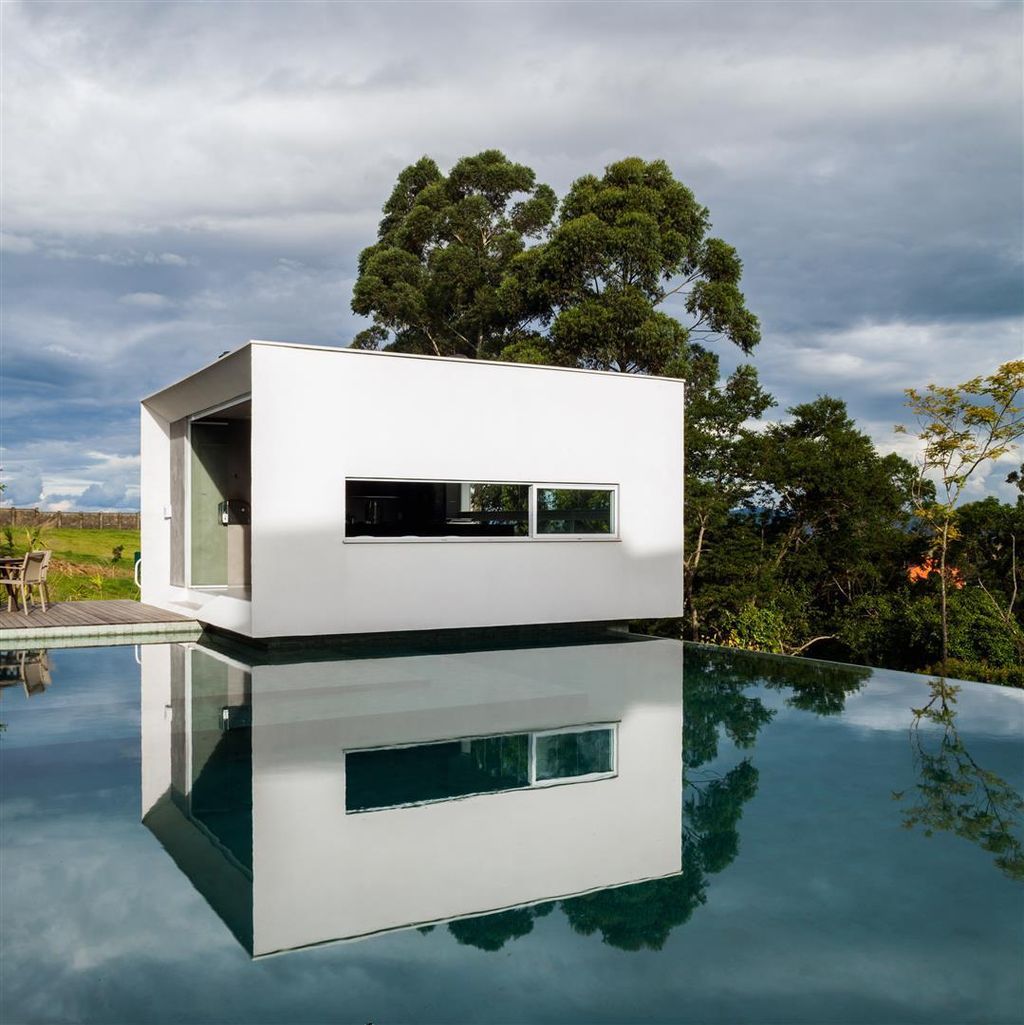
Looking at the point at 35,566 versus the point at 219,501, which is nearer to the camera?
the point at 35,566

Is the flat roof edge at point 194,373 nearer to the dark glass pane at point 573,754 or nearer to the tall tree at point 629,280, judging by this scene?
the dark glass pane at point 573,754

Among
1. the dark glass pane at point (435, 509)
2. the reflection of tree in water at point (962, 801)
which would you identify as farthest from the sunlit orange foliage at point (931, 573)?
the reflection of tree in water at point (962, 801)

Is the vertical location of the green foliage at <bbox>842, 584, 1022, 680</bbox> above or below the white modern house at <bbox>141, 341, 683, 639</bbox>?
below

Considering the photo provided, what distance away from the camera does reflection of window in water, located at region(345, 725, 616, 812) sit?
446 cm

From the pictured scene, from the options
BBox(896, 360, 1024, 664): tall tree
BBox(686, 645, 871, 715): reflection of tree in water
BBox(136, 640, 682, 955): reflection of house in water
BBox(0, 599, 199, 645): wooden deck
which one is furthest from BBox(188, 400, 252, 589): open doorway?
BBox(896, 360, 1024, 664): tall tree

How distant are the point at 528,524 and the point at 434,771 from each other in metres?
5.69

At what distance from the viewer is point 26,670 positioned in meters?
8.35

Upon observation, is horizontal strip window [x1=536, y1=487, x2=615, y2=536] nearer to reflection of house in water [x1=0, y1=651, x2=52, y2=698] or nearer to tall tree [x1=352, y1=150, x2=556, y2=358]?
reflection of house in water [x1=0, y1=651, x2=52, y2=698]

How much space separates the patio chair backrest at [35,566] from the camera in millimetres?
10852

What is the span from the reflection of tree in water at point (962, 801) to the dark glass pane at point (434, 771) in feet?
6.13

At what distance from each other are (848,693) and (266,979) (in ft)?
19.0

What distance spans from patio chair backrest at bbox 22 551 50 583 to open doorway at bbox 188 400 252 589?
1.67 m

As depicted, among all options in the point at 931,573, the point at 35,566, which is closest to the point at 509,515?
the point at 35,566

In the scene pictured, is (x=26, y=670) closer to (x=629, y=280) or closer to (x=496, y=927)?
(x=496, y=927)
